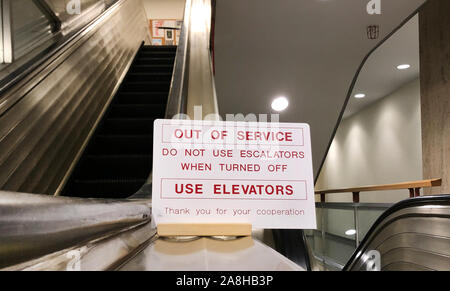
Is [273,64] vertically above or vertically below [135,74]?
above

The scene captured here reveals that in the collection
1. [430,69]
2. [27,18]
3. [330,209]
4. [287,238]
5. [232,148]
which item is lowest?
[330,209]

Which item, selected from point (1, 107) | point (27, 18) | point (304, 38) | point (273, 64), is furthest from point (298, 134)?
point (273, 64)

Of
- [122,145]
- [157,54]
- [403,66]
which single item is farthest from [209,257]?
[403,66]

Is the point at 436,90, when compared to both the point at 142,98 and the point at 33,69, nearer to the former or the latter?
the point at 142,98

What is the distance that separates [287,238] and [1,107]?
5.44 feet

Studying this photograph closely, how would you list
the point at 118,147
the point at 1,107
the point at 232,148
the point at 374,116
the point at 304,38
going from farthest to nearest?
the point at 374,116 < the point at 304,38 < the point at 118,147 < the point at 1,107 < the point at 232,148

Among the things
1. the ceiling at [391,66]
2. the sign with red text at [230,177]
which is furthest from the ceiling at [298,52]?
the sign with red text at [230,177]

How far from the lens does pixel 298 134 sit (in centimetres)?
69

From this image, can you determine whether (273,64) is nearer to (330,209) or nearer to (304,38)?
(304,38)

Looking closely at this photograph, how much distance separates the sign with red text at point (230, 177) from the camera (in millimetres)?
636

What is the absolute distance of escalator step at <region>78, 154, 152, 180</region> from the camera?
2.44 metres

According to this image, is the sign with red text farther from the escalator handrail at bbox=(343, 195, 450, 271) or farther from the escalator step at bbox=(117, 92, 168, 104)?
the escalator step at bbox=(117, 92, 168, 104)

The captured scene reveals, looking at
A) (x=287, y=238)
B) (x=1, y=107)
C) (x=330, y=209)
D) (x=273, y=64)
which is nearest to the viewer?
(x=287, y=238)

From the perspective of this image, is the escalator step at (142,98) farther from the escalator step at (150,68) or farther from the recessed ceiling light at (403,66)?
the recessed ceiling light at (403,66)
